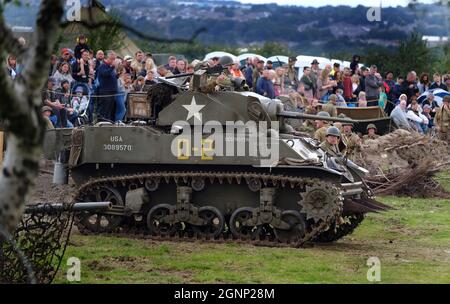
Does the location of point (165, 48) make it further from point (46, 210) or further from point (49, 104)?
point (46, 210)

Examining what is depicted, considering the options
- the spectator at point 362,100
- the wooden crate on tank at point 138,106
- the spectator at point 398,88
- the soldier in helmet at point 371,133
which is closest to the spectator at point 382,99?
the spectator at point 398,88

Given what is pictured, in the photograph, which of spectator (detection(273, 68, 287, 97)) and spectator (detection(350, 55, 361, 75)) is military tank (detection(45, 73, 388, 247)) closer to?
spectator (detection(273, 68, 287, 97))

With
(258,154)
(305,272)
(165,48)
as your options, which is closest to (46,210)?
(305,272)

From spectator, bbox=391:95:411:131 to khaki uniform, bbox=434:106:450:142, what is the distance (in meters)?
1.14

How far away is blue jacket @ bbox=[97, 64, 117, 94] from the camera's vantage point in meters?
22.1

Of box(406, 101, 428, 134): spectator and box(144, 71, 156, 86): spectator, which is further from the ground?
box(406, 101, 428, 134): spectator

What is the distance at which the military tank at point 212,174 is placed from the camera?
55.7 ft

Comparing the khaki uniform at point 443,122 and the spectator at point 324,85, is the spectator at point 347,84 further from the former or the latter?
the khaki uniform at point 443,122

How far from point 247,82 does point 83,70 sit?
496 centimetres

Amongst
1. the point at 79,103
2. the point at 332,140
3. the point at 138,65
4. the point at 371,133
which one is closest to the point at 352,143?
the point at 371,133

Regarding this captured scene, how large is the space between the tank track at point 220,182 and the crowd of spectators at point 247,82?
193cm

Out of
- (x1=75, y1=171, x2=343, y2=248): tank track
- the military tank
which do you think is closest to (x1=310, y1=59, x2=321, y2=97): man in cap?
the military tank

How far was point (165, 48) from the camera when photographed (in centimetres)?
4816

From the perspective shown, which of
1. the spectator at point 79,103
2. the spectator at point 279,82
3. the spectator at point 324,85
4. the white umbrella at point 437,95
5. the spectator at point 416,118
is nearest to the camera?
the spectator at point 79,103
